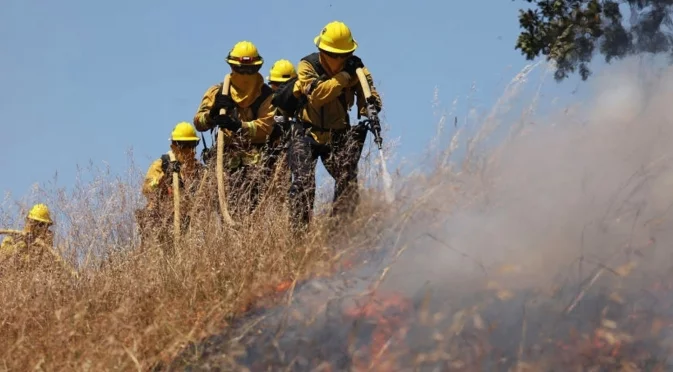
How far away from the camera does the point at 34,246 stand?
7926 millimetres

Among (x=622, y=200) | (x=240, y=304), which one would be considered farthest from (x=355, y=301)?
(x=622, y=200)

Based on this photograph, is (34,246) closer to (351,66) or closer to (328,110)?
(328,110)

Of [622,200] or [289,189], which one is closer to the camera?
[622,200]

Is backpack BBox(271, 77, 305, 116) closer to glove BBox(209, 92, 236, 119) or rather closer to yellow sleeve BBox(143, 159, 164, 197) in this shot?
glove BBox(209, 92, 236, 119)

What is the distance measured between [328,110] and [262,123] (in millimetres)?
1309

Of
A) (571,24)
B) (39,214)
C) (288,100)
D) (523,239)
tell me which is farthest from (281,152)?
(571,24)

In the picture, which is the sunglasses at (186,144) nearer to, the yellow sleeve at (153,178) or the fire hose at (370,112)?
the yellow sleeve at (153,178)

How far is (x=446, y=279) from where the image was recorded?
15.2 feet

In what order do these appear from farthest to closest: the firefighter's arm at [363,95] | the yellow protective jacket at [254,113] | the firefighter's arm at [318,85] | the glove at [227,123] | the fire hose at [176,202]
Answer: the yellow protective jacket at [254,113], the glove at [227,123], the firefighter's arm at [363,95], the firefighter's arm at [318,85], the fire hose at [176,202]

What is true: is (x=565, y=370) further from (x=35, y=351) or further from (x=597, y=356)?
(x=35, y=351)

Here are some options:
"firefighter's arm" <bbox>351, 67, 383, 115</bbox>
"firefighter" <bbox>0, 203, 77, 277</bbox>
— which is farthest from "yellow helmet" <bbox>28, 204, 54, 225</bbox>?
"firefighter's arm" <bbox>351, 67, 383, 115</bbox>

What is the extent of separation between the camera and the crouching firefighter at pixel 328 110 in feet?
23.4

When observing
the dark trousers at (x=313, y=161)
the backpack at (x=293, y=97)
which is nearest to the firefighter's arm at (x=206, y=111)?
the backpack at (x=293, y=97)

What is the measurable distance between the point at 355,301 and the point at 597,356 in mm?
887
